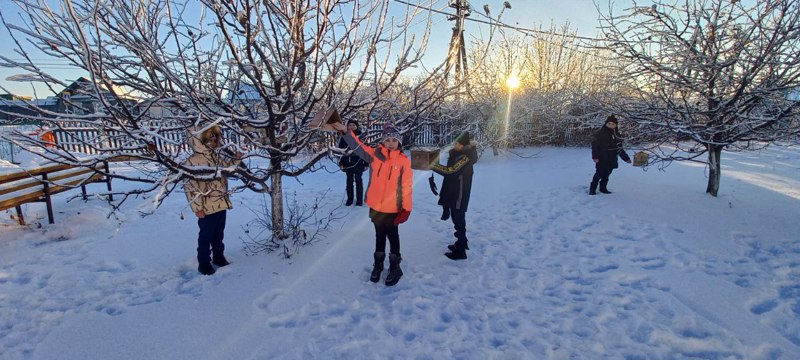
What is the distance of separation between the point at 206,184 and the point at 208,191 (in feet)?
0.29

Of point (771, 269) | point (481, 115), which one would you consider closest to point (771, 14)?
point (771, 269)

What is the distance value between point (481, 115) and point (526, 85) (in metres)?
2.70

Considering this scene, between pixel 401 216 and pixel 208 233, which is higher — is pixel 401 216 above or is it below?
above

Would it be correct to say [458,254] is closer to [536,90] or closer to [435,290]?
[435,290]

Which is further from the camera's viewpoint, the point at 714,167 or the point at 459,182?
the point at 714,167

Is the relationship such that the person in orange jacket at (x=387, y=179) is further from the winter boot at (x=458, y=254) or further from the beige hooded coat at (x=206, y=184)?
the beige hooded coat at (x=206, y=184)

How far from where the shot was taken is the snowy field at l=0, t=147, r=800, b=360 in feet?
8.02

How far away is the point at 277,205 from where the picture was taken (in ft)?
13.0

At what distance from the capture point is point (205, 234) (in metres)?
3.34

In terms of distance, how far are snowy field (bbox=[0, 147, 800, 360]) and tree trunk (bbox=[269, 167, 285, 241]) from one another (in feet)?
1.25

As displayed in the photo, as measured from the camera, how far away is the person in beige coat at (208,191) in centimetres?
311

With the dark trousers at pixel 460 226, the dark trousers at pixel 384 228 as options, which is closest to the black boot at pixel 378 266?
the dark trousers at pixel 384 228

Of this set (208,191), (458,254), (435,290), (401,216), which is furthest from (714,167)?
(208,191)

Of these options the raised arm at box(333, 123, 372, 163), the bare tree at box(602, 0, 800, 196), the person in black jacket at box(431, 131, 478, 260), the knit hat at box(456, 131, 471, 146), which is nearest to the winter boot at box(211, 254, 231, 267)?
the raised arm at box(333, 123, 372, 163)
